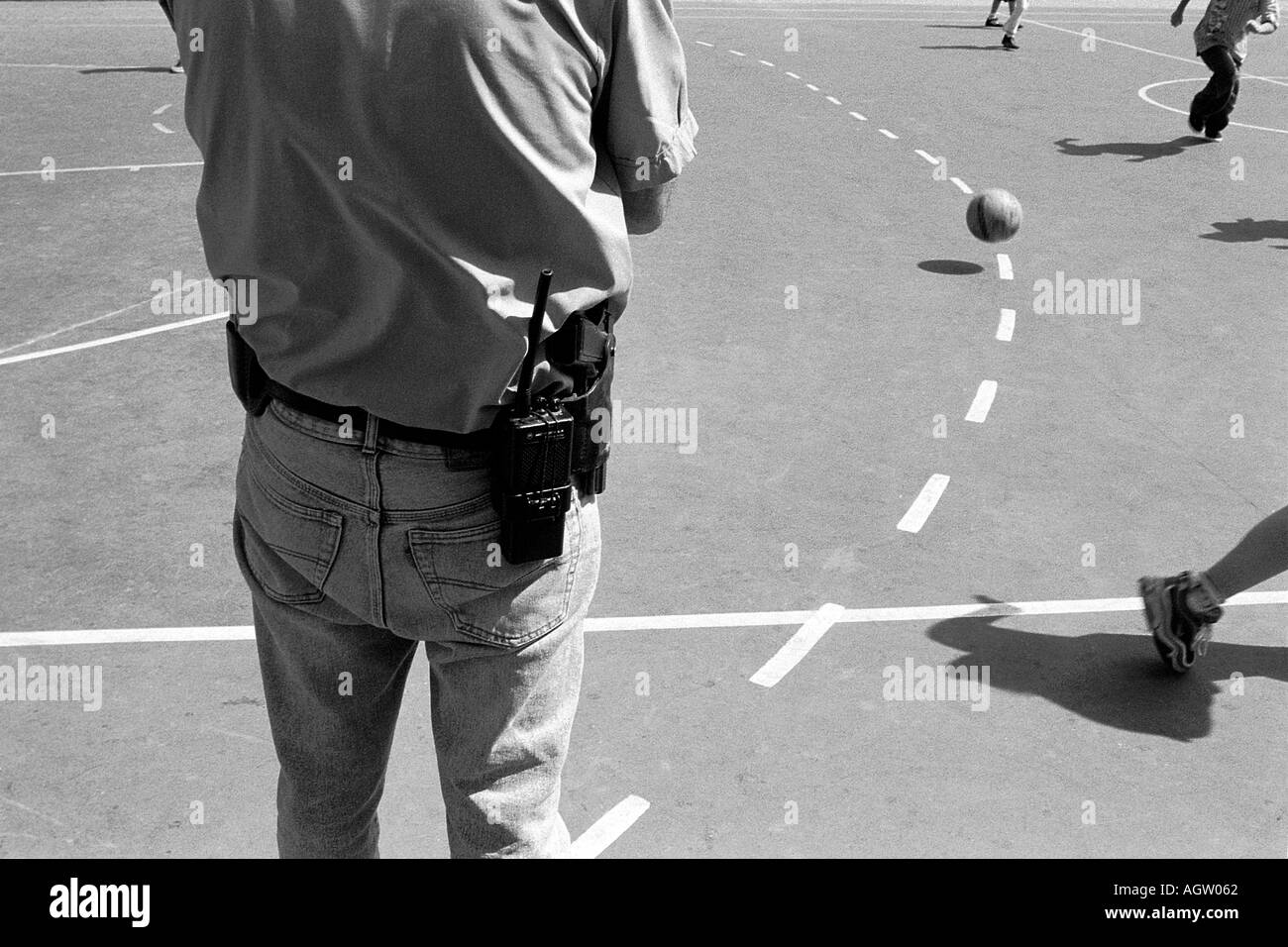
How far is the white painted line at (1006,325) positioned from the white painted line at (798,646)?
3.74 meters

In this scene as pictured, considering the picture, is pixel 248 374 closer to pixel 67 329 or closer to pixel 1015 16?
pixel 67 329

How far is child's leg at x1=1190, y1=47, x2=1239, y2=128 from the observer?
14.4 meters

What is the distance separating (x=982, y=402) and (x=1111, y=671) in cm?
274

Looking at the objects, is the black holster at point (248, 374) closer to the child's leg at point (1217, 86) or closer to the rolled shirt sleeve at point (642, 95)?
the rolled shirt sleeve at point (642, 95)

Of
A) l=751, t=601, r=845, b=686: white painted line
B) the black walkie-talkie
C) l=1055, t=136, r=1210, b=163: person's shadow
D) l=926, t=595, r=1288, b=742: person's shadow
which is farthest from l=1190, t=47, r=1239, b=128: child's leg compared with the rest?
the black walkie-talkie

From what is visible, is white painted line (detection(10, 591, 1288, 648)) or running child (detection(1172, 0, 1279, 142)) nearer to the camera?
white painted line (detection(10, 591, 1288, 648))

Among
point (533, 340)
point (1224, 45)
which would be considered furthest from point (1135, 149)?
point (533, 340)

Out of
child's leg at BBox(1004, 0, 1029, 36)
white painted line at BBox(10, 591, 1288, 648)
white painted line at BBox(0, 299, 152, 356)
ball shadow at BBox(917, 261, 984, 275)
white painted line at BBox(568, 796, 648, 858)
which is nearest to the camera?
white painted line at BBox(568, 796, 648, 858)

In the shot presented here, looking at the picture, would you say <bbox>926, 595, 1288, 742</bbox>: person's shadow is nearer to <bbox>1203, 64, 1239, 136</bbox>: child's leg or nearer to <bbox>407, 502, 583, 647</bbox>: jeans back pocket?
<bbox>407, 502, 583, 647</bbox>: jeans back pocket

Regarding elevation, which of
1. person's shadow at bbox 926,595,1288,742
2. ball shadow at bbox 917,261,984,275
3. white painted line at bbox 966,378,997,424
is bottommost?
ball shadow at bbox 917,261,984,275

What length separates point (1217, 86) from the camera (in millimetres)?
14828

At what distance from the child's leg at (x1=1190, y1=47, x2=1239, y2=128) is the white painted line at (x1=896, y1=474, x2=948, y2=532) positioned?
10074mm

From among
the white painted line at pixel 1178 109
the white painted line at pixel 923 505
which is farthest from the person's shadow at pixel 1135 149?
the white painted line at pixel 923 505
